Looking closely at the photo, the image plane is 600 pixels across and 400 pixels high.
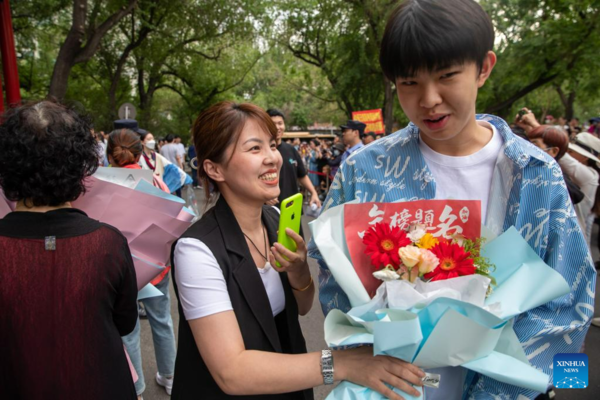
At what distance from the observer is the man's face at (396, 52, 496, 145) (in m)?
1.26

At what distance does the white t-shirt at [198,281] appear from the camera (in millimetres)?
1346

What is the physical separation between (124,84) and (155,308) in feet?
71.1

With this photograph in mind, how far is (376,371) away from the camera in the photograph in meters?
1.19

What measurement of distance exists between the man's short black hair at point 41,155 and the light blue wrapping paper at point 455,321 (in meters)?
0.93

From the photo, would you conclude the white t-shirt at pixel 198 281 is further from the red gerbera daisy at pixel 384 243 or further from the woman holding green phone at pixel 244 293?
the red gerbera daisy at pixel 384 243

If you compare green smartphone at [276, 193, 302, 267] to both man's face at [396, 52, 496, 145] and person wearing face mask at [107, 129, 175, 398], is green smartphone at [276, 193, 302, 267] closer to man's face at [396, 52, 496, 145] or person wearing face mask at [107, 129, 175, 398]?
man's face at [396, 52, 496, 145]

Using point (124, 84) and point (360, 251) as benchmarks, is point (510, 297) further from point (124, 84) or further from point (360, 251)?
point (124, 84)

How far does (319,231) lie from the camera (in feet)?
4.10

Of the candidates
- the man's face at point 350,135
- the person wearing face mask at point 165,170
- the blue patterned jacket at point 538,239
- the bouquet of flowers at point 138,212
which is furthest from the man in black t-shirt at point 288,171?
the blue patterned jacket at point 538,239

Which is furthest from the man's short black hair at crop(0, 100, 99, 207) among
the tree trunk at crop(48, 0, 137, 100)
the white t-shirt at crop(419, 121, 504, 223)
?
the tree trunk at crop(48, 0, 137, 100)

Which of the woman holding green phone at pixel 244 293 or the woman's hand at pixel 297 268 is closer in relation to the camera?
the woman holding green phone at pixel 244 293

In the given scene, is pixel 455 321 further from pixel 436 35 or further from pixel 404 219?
pixel 436 35

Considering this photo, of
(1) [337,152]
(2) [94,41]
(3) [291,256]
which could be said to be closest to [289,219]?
(3) [291,256]

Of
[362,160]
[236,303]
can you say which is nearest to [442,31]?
[362,160]
